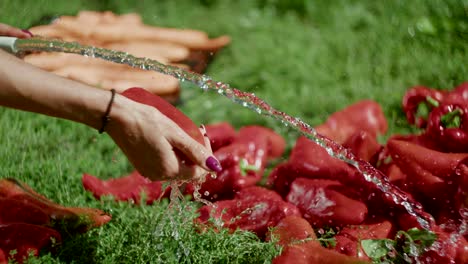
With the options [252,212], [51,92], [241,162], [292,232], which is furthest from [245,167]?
[51,92]

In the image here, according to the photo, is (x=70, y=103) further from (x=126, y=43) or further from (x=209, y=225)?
(x=126, y=43)

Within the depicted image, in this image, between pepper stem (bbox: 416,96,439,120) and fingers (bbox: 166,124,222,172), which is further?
pepper stem (bbox: 416,96,439,120)

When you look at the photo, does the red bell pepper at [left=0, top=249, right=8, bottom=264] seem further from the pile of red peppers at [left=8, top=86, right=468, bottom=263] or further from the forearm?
the forearm

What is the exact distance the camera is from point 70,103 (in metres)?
1.60


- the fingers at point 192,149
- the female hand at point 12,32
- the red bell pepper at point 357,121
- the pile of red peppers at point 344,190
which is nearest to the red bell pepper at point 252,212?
the pile of red peppers at point 344,190

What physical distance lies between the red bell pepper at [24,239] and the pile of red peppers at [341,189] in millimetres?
24

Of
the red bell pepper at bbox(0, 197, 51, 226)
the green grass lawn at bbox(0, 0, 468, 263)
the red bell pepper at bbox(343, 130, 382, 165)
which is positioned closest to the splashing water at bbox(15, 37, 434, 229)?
the red bell pepper at bbox(343, 130, 382, 165)

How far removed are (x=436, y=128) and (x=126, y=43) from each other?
1.74 meters

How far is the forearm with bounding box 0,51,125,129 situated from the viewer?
62.5 inches

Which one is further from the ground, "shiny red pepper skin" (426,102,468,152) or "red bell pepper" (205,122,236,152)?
"shiny red pepper skin" (426,102,468,152)

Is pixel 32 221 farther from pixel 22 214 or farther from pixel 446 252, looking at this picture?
pixel 446 252

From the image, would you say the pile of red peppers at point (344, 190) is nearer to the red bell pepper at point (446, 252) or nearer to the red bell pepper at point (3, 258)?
the red bell pepper at point (446, 252)

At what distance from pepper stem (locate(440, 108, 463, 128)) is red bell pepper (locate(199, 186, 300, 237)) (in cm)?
56

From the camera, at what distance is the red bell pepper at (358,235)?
1933 millimetres
